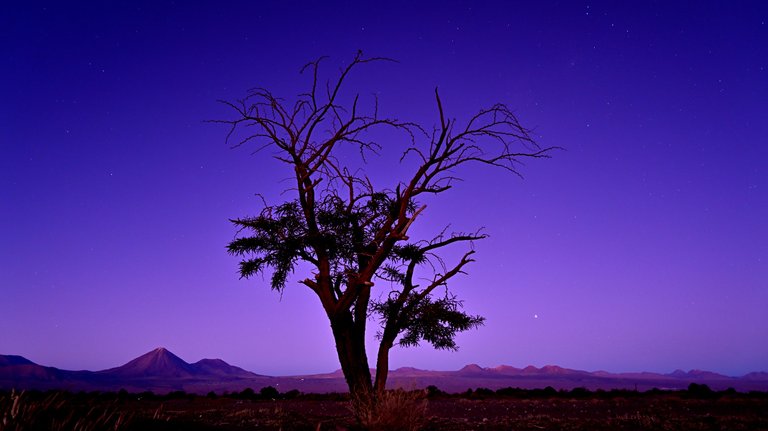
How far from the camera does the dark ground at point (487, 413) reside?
547 centimetres

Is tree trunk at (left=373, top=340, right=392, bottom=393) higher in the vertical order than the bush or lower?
higher

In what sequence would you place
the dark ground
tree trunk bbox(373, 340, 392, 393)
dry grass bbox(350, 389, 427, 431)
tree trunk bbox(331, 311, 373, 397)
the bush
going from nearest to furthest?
the dark ground < dry grass bbox(350, 389, 427, 431) < tree trunk bbox(331, 311, 373, 397) < tree trunk bbox(373, 340, 392, 393) < the bush

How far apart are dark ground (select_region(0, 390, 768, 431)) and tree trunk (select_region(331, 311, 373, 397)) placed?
0.90 m

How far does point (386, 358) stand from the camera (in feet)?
45.3

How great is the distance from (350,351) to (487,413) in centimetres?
389

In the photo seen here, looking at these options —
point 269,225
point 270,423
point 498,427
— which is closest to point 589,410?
point 498,427

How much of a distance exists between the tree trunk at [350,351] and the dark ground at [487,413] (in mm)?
904

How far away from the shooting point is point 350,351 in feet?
42.0

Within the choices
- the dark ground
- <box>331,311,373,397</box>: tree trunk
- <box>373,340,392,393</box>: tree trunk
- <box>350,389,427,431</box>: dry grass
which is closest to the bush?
the dark ground

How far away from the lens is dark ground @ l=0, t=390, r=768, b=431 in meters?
5.47

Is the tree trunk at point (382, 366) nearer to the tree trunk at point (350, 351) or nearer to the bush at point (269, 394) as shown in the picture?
the tree trunk at point (350, 351)

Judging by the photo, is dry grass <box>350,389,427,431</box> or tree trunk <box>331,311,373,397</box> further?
tree trunk <box>331,311,373,397</box>

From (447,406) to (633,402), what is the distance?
5310mm

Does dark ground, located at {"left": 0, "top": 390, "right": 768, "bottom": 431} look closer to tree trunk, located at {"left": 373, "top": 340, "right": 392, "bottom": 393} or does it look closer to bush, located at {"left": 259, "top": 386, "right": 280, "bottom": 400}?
bush, located at {"left": 259, "top": 386, "right": 280, "bottom": 400}
